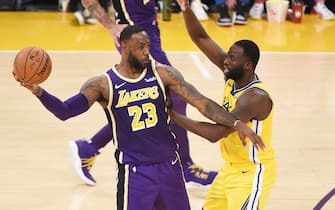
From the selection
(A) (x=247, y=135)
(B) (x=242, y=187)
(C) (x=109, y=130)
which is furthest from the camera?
(C) (x=109, y=130)

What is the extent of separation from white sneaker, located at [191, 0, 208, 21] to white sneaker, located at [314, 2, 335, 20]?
5.35 feet

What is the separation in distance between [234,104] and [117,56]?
4526 mm

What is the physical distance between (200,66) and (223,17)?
1.97 m

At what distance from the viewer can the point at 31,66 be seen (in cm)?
446

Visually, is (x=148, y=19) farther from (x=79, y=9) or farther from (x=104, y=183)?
(x=79, y=9)

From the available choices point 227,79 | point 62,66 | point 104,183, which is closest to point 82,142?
point 104,183

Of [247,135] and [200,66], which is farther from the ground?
[247,135]

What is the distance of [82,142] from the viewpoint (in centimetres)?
609

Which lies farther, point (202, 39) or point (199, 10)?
point (199, 10)

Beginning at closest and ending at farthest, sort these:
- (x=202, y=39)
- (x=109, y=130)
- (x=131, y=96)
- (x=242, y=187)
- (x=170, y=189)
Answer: (x=131, y=96) → (x=170, y=189) → (x=242, y=187) → (x=202, y=39) → (x=109, y=130)

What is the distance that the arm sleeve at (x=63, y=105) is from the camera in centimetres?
423

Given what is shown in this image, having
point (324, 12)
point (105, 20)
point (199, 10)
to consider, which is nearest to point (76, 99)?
point (105, 20)

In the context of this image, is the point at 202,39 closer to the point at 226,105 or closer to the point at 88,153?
the point at 226,105

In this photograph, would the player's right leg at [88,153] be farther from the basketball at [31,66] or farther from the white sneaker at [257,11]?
the white sneaker at [257,11]
